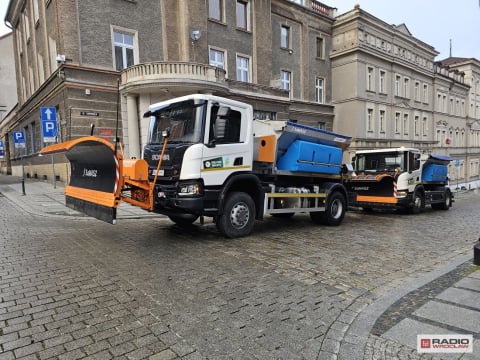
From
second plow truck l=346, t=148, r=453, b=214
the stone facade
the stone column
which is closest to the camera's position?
second plow truck l=346, t=148, r=453, b=214

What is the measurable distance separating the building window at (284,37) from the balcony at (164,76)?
13.5 meters

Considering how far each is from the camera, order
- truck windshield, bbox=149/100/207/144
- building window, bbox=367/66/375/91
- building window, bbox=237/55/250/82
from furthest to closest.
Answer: building window, bbox=367/66/375/91
building window, bbox=237/55/250/82
truck windshield, bbox=149/100/207/144

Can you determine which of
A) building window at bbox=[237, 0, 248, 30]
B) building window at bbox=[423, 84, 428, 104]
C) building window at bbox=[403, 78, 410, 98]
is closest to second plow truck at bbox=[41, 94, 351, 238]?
building window at bbox=[237, 0, 248, 30]

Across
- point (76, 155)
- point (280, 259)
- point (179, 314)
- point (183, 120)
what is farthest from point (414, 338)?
point (76, 155)

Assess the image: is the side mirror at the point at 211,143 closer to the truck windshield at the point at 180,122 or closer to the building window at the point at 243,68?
the truck windshield at the point at 180,122

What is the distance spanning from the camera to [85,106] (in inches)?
657

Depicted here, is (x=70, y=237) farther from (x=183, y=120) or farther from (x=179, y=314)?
(x=179, y=314)

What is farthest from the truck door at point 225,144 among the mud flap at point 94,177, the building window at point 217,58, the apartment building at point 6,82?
the apartment building at point 6,82

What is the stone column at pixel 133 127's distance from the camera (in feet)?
57.2

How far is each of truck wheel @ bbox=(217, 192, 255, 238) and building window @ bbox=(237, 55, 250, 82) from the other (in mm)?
18330

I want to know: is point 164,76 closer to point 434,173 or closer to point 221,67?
point 221,67

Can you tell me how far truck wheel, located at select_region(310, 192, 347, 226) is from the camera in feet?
30.4

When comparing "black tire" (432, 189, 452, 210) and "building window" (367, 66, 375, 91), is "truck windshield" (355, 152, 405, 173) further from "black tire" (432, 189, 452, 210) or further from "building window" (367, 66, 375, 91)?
"building window" (367, 66, 375, 91)

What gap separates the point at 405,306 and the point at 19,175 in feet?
115
